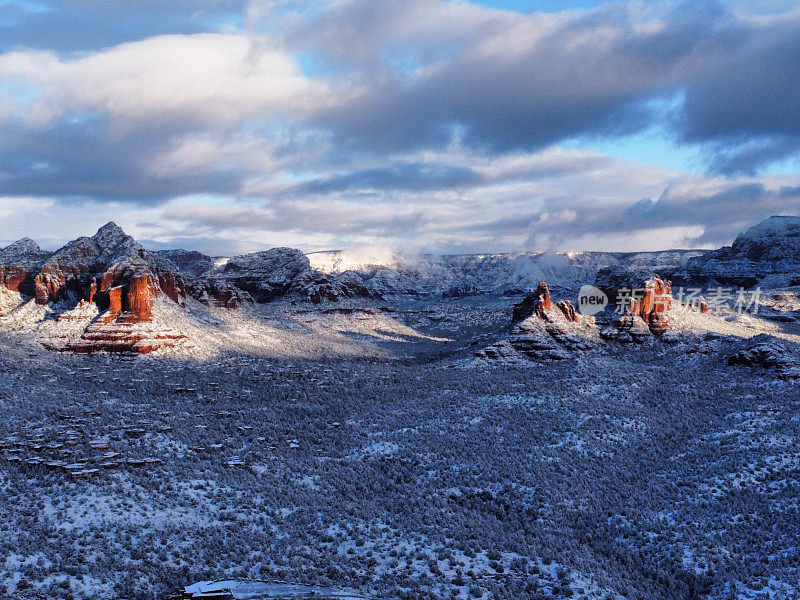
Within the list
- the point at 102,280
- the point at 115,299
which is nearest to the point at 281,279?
the point at 102,280

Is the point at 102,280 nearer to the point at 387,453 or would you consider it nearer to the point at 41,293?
the point at 41,293

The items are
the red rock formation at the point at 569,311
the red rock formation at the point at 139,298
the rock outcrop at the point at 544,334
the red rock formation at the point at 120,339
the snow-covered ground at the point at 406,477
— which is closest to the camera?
the snow-covered ground at the point at 406,477

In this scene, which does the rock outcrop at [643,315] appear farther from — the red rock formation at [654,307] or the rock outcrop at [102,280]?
the rock outcrop at [102,280]

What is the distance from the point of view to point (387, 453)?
40.1 metres

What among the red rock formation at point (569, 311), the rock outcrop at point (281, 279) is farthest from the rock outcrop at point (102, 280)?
the red rock formation at point (569, 311)

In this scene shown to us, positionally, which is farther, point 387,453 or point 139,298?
point 139,298

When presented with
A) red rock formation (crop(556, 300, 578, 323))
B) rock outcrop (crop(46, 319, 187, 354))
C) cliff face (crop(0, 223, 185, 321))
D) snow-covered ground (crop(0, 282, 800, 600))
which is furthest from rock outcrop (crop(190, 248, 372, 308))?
red rock formation (crop(556, 300, 578, 323))

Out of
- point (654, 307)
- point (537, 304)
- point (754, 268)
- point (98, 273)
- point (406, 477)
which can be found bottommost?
point (406, 477)

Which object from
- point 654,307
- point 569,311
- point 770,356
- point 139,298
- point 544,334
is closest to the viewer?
point 770,356

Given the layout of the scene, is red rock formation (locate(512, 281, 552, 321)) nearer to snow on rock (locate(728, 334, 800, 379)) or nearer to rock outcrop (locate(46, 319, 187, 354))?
snow on rock (locate(728, 334, 800, 379))

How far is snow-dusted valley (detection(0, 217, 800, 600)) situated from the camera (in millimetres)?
24234

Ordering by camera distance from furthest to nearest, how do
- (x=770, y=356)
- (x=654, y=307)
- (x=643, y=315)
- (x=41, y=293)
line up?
(x=41, y=293) → (x=654, y=307) → (x=643, y=315) → (x=770, y=356)

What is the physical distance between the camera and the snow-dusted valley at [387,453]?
24234 mm

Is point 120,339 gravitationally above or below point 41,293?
below
